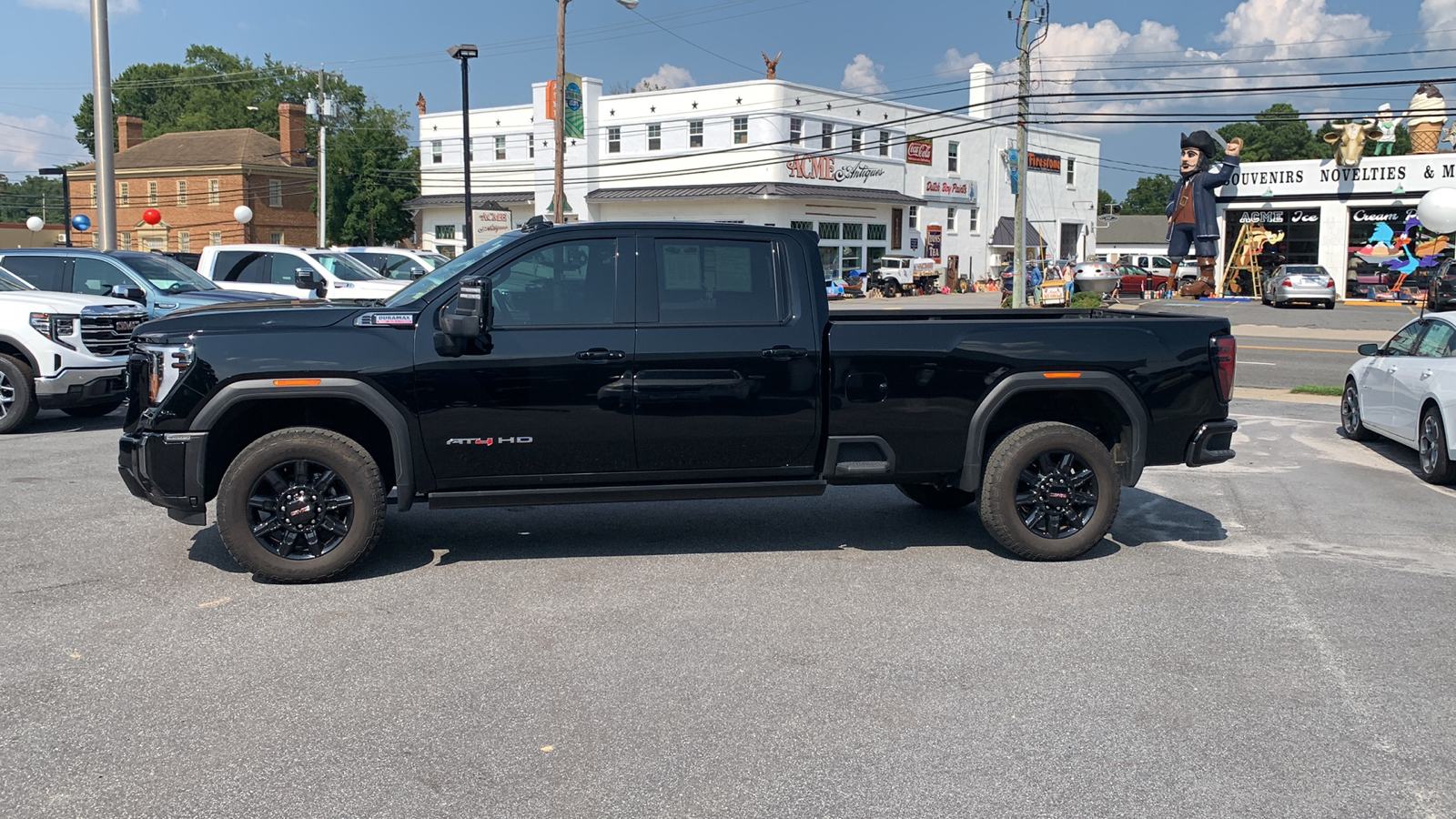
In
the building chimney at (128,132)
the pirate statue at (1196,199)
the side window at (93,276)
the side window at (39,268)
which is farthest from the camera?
the building chimney at (128,132)

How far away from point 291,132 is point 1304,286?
52814mm

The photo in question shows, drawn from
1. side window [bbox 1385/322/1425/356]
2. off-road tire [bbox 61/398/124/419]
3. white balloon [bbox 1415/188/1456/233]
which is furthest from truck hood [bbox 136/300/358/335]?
white balloon [bbox 1415/188/1456/233]

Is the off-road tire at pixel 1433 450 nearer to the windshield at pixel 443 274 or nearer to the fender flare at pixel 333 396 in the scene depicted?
the windshield at pixel 443 274

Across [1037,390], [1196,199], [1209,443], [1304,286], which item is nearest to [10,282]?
[1037,390]

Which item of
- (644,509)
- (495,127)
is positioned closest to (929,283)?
(495,127)

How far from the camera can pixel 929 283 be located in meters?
53.9

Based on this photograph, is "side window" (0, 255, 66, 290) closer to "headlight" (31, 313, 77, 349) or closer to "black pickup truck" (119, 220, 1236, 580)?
"headlight" (31, 313, 77, 349)

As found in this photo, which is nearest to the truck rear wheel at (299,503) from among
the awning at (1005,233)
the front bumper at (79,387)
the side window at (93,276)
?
the front bumper at (79,387)

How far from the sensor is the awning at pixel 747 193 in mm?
48478

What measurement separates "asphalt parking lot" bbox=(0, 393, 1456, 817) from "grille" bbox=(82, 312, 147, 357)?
397 centimetres

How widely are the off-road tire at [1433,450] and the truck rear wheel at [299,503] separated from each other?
8.03 metres

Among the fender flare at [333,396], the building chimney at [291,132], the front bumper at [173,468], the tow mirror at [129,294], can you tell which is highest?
the building chimney at [291,132]

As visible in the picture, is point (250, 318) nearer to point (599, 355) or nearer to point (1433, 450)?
point (599, 355)

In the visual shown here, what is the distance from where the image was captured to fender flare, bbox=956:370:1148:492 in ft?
21.5
